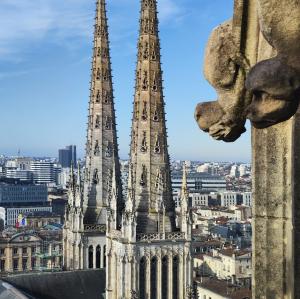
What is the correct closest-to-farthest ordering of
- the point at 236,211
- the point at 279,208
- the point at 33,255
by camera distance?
the point at 279,208
the point at 33,255
the point at 236,211

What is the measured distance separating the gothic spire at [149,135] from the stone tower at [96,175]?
3888mm

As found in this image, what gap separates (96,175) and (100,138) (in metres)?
2.27

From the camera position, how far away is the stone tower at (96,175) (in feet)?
128

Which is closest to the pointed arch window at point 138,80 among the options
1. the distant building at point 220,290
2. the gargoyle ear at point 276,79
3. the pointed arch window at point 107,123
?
the pointed arch window at point 107,123

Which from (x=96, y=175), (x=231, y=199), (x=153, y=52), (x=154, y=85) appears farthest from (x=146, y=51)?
(x=231, y=199)

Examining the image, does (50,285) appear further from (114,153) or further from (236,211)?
(236,211)

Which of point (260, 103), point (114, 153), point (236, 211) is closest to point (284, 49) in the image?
point (260, 103)

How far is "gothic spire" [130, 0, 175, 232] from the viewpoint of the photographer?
3422 cm

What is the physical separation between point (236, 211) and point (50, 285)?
9365 centimetres

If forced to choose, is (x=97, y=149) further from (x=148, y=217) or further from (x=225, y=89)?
(x=225, y=89)

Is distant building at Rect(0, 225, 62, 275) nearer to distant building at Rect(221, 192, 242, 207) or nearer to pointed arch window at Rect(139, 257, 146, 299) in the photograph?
pointed arch window at Rect(139, 257, 146, 299)

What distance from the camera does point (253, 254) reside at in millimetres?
4035

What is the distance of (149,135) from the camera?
3503cm

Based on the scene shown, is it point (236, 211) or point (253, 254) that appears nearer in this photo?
point (253, 254)
